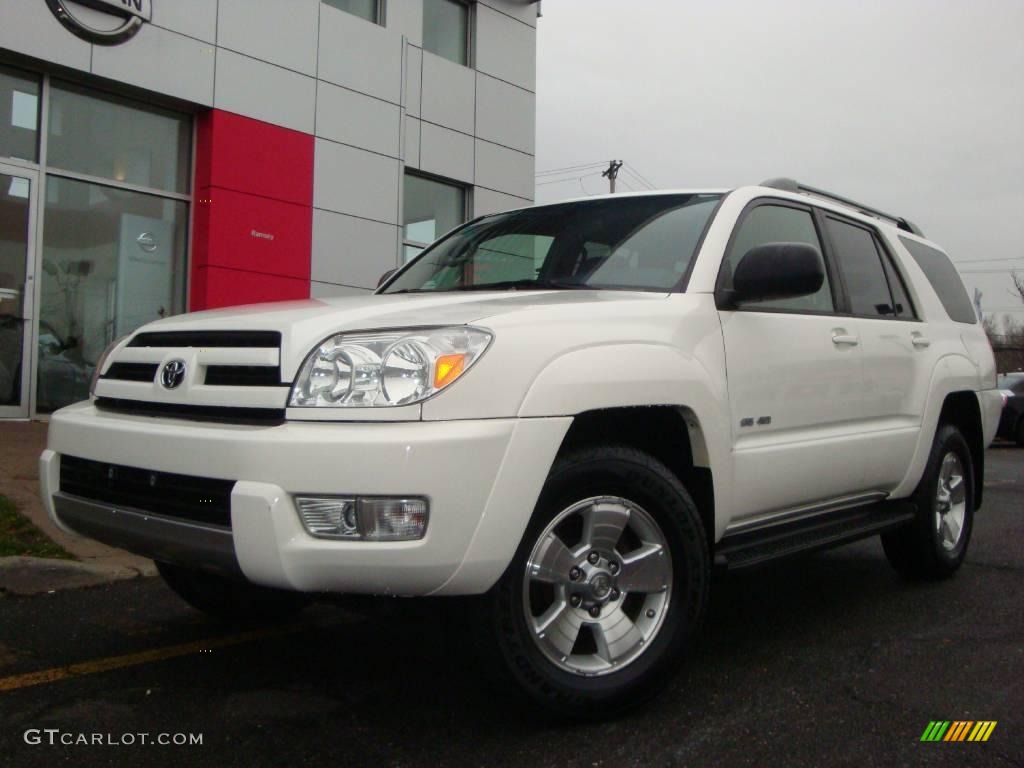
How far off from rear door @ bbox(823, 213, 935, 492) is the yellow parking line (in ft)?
8.35

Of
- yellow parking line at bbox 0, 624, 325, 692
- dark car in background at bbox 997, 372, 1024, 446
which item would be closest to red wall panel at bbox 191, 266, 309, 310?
yellow parking line at bbox 0, 624, 325, 692

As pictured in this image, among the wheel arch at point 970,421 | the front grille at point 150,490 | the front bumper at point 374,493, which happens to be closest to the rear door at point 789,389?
the front bumper at point 374,493

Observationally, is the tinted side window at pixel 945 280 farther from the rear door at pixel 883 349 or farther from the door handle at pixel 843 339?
the door handle at pixel 843 339

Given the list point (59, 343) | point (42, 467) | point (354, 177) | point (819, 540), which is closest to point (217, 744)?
point (42, 467)

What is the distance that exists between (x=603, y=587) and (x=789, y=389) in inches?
47.2

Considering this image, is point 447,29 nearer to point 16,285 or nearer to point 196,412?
point 16,285

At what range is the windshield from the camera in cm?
352

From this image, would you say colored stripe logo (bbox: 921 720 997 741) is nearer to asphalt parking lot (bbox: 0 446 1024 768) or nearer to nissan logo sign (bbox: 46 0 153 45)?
asphalt parking lot (bbox: 0 446 1024 768)

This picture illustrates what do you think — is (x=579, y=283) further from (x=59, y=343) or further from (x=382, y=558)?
(x=59, y=343)

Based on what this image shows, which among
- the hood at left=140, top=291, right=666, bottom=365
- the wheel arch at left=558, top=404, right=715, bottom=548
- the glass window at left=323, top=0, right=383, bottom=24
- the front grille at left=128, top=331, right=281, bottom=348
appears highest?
the glass window at left=323, top=0, right=383, bottom=24

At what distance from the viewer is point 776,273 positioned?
11.0ft

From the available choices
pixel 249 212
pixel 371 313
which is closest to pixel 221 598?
pixel 371 313

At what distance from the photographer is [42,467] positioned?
3176mm

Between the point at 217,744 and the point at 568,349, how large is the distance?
1.47 meters
